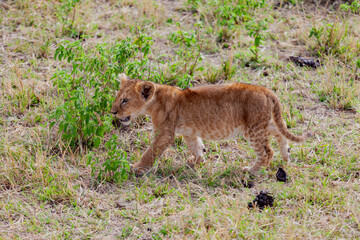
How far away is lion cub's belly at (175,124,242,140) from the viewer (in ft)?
20.1

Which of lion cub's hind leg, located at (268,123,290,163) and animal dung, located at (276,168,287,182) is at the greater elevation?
lion cub's hind leg, located at (268,123,290,163)

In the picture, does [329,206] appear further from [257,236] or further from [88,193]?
[88,193]

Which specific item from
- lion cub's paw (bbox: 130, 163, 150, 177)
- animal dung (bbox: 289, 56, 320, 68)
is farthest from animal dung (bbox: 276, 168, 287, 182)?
animal dung (bbox: 289, 56, 320, 68)

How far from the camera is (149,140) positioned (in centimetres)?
677

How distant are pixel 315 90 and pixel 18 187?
15.9 ft

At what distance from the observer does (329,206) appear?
532 cm

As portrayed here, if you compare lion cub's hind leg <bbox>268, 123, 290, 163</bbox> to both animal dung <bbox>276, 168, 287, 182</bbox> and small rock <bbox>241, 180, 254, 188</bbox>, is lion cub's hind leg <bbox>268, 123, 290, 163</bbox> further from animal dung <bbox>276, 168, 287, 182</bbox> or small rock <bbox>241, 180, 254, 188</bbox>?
small rock <bbox>241, 180, 254, 188</bbox>

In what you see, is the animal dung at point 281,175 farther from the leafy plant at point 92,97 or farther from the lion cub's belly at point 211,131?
the leafy plant at point 92,97

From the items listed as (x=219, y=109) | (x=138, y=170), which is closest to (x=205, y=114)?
(x=219, y=109)

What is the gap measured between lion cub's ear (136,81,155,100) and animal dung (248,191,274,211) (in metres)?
1.81

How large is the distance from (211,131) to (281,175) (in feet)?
3.34

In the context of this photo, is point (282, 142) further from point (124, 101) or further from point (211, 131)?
point (124, 101)

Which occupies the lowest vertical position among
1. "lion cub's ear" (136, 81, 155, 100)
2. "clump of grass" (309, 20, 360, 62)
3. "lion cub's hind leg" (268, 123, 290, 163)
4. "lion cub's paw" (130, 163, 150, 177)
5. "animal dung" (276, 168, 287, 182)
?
"lion cub's paw" (130, 163, 150, 177)

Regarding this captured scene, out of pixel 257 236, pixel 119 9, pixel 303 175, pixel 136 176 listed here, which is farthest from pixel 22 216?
pixel 119 9
